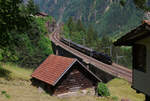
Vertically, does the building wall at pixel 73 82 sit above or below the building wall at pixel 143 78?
below

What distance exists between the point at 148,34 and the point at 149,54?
2.40 ft

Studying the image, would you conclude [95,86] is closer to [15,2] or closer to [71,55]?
[15,2]

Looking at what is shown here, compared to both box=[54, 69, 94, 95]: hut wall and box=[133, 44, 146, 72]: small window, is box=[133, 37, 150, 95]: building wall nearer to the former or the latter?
box=[133, 44, 146, 72]: small window

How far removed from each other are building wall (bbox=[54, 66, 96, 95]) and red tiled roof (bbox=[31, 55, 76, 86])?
1078 millimetres

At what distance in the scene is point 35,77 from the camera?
1046 inches

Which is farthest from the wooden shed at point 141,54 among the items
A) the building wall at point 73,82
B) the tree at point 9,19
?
the building wall at point 73,82

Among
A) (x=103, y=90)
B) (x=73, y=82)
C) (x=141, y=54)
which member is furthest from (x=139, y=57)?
(x=103, y=90)

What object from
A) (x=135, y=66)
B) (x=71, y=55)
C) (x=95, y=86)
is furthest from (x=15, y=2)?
(x=71, y=55)

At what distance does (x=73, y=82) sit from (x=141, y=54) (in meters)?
17.8

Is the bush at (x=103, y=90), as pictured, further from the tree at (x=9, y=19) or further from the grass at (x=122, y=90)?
the tree at (x=9, y=19)

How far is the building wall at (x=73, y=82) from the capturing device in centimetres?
2431

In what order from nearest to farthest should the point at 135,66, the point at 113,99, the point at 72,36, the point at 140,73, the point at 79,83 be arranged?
the point at 140,73
the point at 135,66
the point at 113,99
the point at 79,83
the point at 72,36

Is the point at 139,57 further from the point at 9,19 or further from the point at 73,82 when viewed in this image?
the point at 73,82

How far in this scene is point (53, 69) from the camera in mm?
25609
